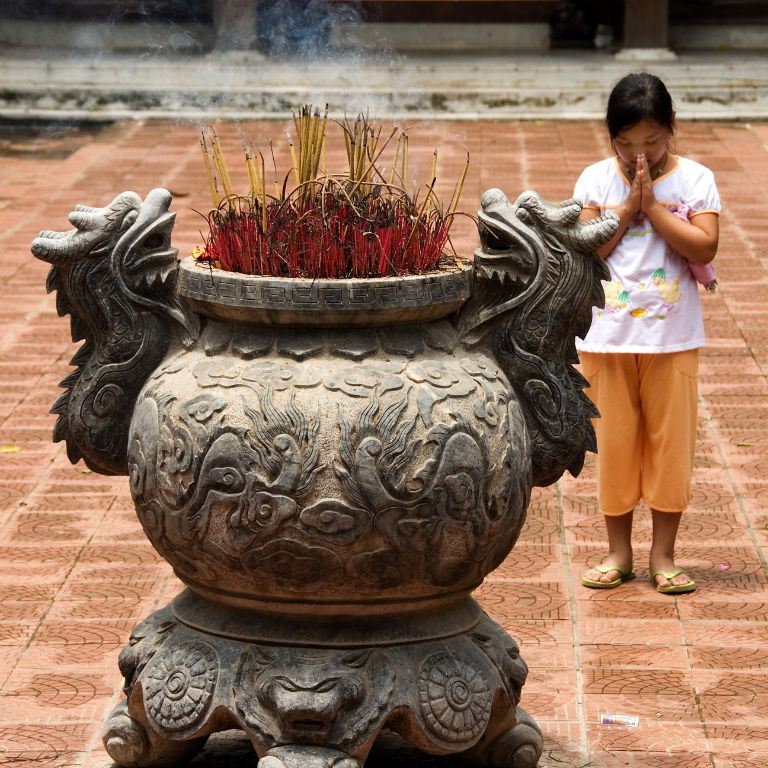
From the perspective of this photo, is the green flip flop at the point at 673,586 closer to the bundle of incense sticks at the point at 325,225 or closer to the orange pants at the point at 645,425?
the orange pants at the point at 645,425

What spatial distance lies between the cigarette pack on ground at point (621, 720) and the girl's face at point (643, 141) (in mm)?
1593

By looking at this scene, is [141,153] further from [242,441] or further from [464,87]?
[242,441]

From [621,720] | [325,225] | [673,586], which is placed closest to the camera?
[325,225]

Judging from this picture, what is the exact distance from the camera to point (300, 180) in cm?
328

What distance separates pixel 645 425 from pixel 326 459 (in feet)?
Result: 6.05

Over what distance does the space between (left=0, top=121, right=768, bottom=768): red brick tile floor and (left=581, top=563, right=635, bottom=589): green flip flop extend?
3 centimetres

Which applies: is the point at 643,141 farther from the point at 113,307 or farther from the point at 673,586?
the point at 113,307

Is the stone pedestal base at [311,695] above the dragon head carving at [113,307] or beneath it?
beneath

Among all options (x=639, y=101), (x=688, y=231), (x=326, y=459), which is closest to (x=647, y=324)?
(x=688, y=231)

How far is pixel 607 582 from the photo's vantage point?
449 centimetres

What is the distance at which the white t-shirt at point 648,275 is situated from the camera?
4.28 m

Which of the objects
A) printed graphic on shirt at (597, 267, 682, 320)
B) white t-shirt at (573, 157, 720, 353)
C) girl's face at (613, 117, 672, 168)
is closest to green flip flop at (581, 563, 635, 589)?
white t-shirt at (573, 157, 720, 353)

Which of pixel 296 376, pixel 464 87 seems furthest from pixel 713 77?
pixel 296 376

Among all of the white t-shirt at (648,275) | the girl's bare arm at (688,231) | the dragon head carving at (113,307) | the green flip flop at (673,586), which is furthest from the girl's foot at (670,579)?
the dragon head carving at (113,307)
